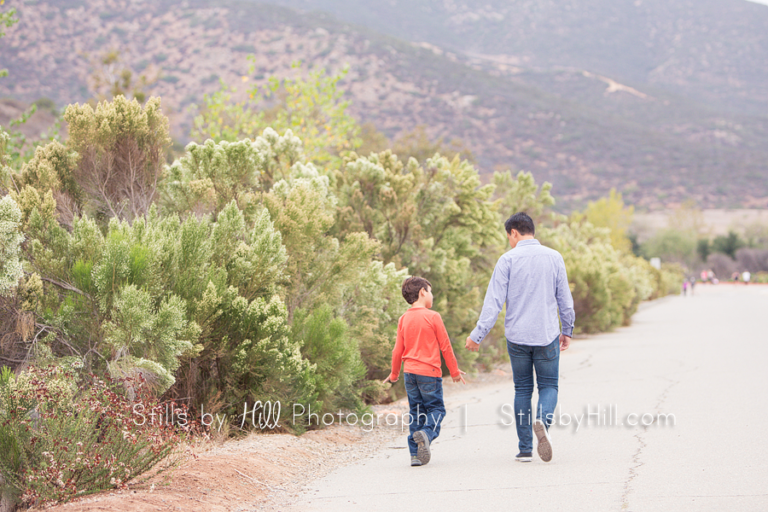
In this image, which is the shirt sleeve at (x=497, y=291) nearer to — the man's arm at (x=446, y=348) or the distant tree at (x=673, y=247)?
the man's arm at (x=446, y=348)

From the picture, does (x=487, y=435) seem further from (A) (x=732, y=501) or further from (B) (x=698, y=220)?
(B) (x=698, y=220)

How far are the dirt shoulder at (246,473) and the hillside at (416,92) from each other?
66.3 m

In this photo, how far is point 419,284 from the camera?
253 inches

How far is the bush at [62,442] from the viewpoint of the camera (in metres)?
4.43

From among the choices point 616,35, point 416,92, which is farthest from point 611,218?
point 616,35

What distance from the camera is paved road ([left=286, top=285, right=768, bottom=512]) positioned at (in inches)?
193

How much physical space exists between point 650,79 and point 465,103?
7566cm

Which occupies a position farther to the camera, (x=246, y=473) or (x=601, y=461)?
(x=601, y=461)

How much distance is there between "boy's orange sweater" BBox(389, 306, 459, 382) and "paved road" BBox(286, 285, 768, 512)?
0.80m

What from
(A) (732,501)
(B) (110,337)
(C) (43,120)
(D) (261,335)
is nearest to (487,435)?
(D) (261,335)

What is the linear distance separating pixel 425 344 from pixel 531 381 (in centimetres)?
90

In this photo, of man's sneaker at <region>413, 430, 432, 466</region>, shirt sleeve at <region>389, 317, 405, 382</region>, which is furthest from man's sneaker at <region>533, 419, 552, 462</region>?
shirt sleeve at <region>389, 317, 405, 382</region>

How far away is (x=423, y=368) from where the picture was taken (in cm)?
623

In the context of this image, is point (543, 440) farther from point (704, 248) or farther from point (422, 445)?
point (704, 248)
